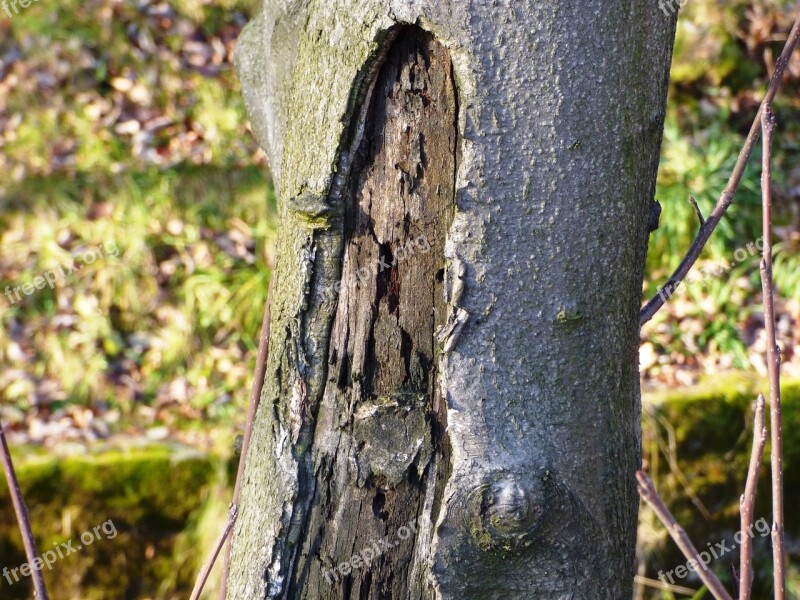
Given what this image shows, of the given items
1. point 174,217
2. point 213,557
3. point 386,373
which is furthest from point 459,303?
point 174,217

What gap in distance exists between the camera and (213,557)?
1107 mm

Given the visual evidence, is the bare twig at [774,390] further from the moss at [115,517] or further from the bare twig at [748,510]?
the moss at [115,517]

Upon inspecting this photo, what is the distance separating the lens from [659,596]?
3.38 m

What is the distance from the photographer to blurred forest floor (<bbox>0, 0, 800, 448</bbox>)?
13.1ft

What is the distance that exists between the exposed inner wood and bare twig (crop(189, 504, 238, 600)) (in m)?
0.14

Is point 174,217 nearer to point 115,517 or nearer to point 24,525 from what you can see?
point 115,517

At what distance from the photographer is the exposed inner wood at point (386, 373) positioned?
957 millimetres

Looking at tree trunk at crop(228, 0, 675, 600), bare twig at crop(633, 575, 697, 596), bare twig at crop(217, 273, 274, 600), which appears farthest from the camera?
bare twig at crop(633, 575, 697, 596)

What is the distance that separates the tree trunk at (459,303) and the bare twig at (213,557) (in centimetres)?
4

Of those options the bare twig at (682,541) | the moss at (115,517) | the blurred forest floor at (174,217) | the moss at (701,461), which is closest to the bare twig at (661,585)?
the moss at (701,461)

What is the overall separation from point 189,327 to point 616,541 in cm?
351

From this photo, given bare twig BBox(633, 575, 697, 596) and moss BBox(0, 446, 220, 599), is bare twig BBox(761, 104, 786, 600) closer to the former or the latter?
bare twig BBox(633, 575, 697, 596)

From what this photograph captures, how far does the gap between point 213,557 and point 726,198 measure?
37.8 inches

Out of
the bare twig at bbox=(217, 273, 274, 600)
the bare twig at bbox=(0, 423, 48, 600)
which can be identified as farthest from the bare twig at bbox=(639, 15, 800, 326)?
the bare twig at bbox=(0, 423, 48, 600)
